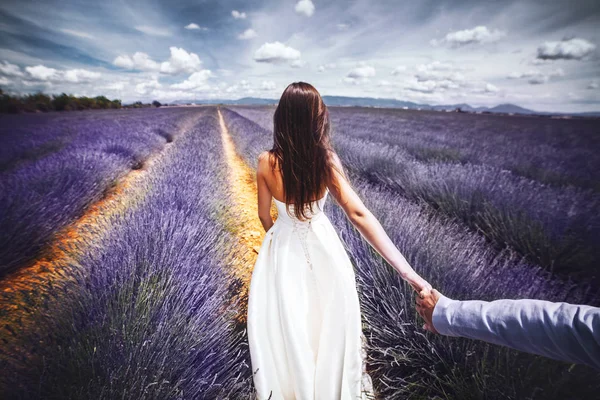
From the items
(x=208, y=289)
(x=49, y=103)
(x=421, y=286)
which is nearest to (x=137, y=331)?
(x=208, y=289)

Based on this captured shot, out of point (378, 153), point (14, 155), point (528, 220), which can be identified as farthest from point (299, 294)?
point (14, 155)

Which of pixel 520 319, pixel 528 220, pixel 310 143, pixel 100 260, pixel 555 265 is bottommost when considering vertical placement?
pixel 555 265

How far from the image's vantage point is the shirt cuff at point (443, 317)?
0.86 metres

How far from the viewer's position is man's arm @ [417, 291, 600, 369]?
0.60 m

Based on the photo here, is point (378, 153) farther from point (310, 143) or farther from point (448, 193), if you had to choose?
point (310, 143)

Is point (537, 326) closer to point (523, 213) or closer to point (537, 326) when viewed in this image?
point (537, 326)

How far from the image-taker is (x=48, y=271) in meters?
1.61

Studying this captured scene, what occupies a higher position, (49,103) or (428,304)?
(49,103)

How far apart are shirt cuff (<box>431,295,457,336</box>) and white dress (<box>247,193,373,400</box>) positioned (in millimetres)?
449

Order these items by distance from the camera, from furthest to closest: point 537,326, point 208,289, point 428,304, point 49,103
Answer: point 49,103, point 208,289, point 428,304, point 537,326

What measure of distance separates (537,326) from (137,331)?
137cm

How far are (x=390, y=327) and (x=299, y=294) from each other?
0.67 m

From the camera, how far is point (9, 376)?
0.87 metres

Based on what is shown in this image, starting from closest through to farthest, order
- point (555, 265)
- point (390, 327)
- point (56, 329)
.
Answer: point (56, 329)
point (390, 327)
point (555, 265)
